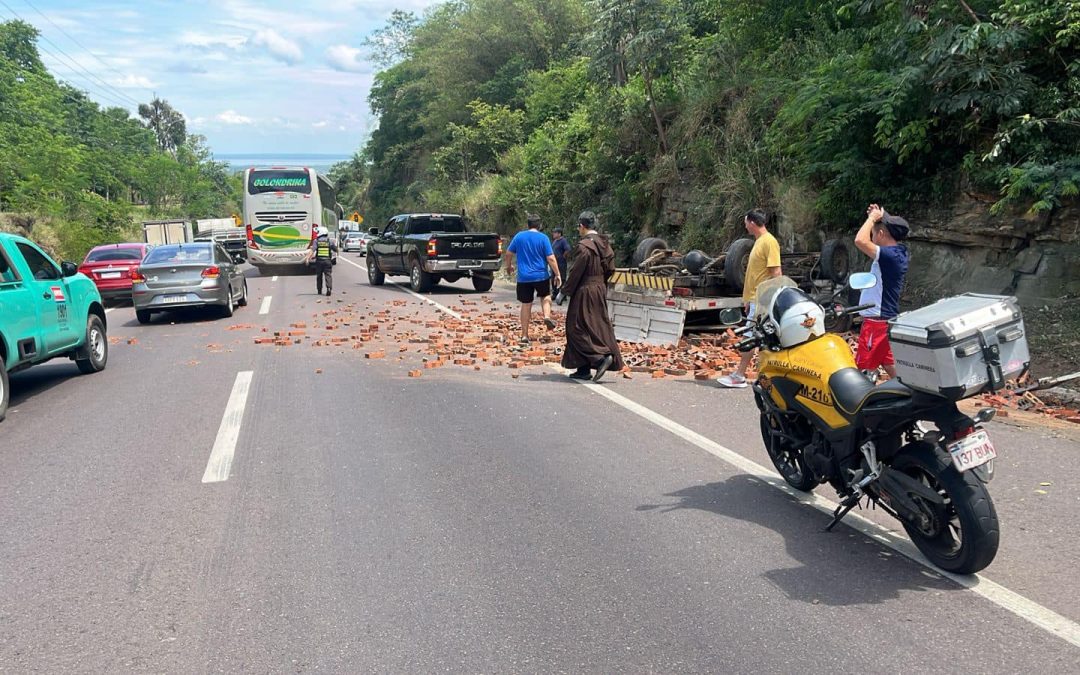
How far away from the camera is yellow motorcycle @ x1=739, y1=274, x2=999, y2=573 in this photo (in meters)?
4.16

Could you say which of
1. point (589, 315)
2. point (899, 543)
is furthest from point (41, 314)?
point (899, 543)

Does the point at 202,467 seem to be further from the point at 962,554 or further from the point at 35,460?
the point at 962,554

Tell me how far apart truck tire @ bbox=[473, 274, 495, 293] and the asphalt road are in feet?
47.7

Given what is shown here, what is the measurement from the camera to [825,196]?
48.0 feet

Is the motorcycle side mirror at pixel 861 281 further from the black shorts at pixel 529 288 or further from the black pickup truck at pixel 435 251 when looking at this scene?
the black pickup truck at pixel 435 251

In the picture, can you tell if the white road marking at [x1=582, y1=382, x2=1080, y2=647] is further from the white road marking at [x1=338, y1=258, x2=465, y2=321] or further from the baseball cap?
the white road marking at [x1=338, y1=258, x2=465, y2=321]

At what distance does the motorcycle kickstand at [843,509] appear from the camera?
15.6ft

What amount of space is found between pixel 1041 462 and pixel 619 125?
2055cm

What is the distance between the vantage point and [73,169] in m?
44.6

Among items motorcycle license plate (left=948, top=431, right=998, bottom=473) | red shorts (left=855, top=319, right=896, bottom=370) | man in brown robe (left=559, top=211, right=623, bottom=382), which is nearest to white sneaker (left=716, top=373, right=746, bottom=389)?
man in brown robe (left=559, top=211, right=623, bottom=382)

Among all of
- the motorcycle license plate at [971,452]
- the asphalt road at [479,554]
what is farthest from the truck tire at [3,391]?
→ the motorcycle license plate at [971,452]

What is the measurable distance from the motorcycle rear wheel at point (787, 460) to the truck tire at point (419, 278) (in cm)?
1716

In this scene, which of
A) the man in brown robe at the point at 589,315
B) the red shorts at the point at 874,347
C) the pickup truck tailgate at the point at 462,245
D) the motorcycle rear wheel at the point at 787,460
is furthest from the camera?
the pickup truck tailgate at the point at 462,245

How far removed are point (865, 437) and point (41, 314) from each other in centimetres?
889
